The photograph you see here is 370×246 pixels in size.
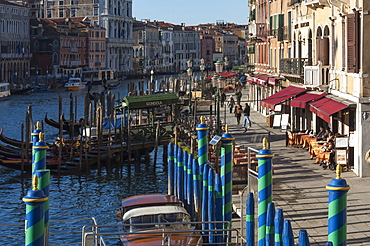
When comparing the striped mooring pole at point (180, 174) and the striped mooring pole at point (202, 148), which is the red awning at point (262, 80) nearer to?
the striped mooring pole at point (180, 174)

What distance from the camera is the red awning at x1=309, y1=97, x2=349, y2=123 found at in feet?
54.5

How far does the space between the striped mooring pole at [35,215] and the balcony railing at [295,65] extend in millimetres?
14790

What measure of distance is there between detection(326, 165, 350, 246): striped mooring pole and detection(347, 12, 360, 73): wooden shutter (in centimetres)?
847

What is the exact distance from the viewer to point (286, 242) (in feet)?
28.8

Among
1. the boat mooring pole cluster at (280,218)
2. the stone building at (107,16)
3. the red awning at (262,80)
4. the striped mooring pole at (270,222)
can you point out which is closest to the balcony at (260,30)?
the red awning at (262,80)

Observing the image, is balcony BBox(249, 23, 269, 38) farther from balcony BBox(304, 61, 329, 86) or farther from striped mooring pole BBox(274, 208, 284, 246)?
striped mooring pole BBox(274, 208, 284, 246)

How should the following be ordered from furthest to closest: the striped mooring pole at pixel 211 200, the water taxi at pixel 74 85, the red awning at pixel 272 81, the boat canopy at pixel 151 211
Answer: the water taxi at pixel 74 85 < the red awning at pixel 272 81 < the boat canopy at pixel 151 211 < the striped mooring pole at pixel 211 200

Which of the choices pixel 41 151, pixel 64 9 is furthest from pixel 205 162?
pixel 64 9

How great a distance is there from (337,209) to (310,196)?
6.49 metres

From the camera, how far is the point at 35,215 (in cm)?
827

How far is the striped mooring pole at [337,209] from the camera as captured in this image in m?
7.97

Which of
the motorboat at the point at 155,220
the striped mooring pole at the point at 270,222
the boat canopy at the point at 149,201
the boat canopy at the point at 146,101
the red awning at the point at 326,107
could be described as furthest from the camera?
the boat canopy at the point at 146,101

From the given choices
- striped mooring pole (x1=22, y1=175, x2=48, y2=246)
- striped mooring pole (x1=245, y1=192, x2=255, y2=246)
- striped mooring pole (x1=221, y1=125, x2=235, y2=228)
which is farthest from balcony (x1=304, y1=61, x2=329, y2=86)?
striped mooring pole (x1=22, y1=175, x2=48, y2=246)

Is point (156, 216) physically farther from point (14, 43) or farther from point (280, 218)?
point (14, 43)
